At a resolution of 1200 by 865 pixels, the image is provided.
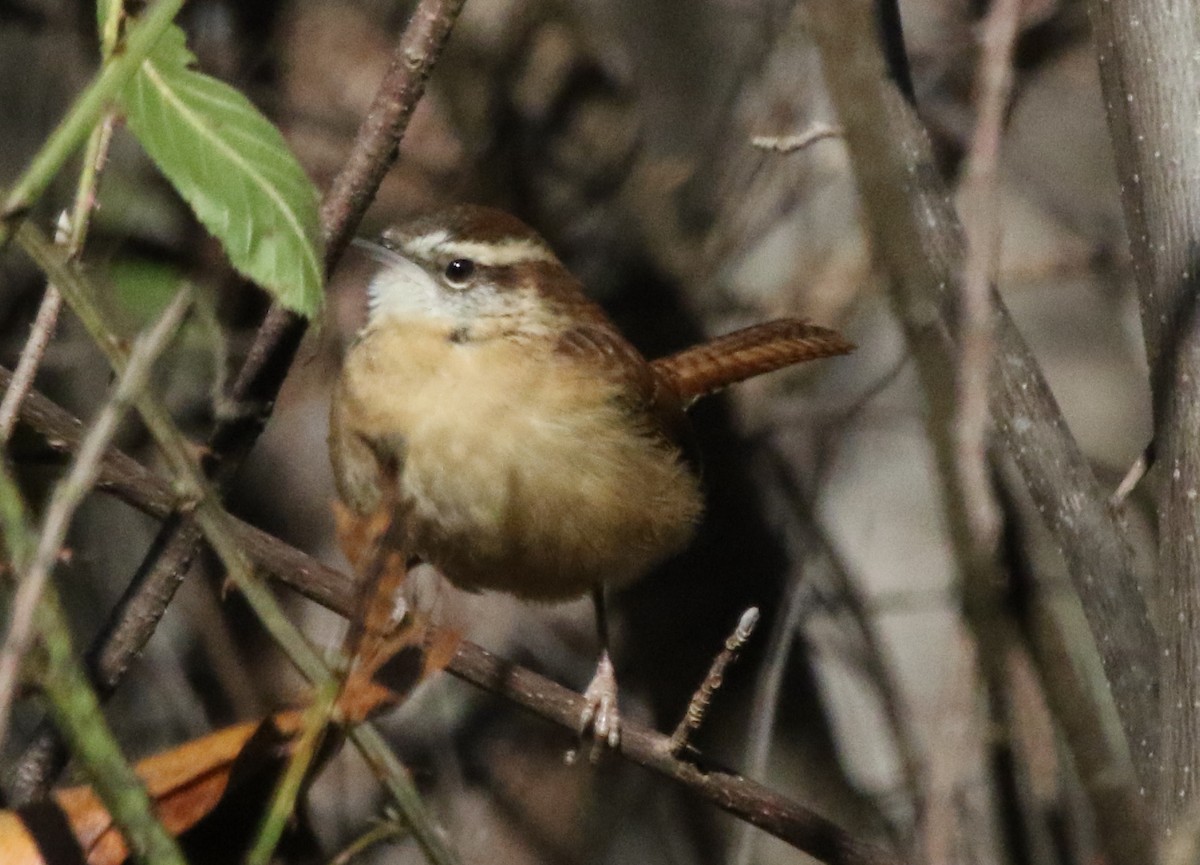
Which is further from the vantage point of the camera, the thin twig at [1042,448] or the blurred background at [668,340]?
the blurred background at [668,340]

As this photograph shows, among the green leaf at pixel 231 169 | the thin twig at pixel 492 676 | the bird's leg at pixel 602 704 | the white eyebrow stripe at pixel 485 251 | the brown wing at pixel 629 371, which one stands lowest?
the bird's leg at pixel 602 704

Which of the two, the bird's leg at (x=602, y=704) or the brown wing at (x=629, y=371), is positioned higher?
the brown wing at (x=629, y=371)

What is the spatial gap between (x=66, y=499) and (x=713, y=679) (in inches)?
39.7

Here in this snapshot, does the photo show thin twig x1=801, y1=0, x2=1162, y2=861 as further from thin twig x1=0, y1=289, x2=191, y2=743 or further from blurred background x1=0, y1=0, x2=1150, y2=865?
blurred background x1=0, y1=0, x2=1150, y2=865

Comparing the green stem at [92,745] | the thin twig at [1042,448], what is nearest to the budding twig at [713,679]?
the thin twig at [1042,448]


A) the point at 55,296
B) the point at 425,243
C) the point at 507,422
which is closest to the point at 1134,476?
the point at 507,422

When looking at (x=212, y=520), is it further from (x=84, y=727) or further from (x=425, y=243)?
(x=425, y=243)

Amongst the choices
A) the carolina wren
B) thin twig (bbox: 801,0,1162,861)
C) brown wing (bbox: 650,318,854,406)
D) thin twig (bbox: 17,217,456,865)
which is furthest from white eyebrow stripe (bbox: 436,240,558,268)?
thin twig (bbox: 17,217,456,865)

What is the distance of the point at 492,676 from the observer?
7.65 ft

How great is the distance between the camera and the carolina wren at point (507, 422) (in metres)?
2.94

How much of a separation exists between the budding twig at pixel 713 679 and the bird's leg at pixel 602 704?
0.25 metres

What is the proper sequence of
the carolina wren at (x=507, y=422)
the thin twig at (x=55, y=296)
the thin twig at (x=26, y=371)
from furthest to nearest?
the carolina wren at (x=507, y=422), the thin twig at (x=26, y=371), the thin twig at (x=55, y=296)

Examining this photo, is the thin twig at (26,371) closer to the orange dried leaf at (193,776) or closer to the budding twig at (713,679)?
the orange dried leaf at (193,776)

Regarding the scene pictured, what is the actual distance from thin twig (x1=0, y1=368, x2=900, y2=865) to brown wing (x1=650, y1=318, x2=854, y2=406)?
1436 millimetres
